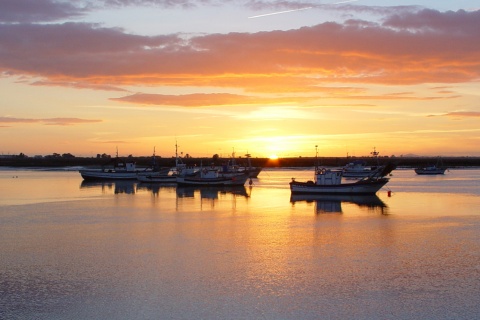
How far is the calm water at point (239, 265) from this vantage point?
13.1 metres

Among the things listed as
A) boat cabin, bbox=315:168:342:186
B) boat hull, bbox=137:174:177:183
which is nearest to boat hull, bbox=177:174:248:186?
boat hull, bbox=137:174:177:183

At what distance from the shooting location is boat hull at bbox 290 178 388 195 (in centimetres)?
4634

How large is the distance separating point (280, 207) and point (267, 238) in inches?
538

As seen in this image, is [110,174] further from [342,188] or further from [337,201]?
[337,201]

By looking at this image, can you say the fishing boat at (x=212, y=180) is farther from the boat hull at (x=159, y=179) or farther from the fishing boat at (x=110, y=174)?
the fishing boat at (x=110, y=174)

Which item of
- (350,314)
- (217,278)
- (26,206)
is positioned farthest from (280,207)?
(350,314)

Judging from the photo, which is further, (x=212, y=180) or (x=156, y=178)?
(x=156, y=178)

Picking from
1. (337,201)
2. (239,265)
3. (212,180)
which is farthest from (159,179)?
(239,265)

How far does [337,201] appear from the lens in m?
41.2

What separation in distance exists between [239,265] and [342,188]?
29975mm

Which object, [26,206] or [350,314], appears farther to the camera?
[26,206]

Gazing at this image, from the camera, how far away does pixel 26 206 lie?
3594 cm

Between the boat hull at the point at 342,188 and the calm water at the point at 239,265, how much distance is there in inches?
564

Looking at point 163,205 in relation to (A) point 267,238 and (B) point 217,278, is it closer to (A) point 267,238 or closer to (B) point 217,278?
(A) point 267,238
